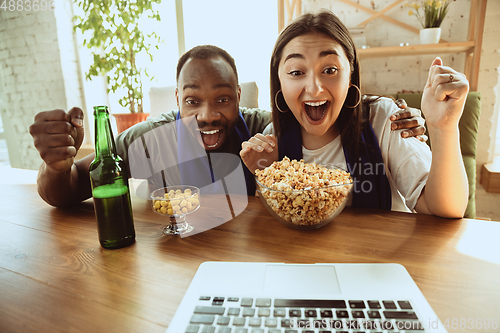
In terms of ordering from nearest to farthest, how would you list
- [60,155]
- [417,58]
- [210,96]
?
1. [60,155]
2. [210,96]
3. [417,58]

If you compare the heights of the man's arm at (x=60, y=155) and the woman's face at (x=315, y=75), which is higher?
the woman's face at (x=315, y=75)

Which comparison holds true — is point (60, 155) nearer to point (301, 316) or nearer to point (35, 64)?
point (301, 316)

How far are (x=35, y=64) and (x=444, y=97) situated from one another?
12.5 feet

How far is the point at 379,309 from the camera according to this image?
45 cm

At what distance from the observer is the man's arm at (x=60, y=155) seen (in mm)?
829

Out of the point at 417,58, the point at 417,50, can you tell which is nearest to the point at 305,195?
the point at 417,50

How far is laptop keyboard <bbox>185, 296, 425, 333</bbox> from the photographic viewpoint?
43 cm

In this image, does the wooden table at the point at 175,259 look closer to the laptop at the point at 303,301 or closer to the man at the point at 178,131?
the laptop at the point at 303,301

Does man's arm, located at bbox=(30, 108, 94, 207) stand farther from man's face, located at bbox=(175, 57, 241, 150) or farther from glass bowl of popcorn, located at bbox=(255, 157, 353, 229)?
glass bowl of popcorn, located at bbox=(255, 157, 353, 229)

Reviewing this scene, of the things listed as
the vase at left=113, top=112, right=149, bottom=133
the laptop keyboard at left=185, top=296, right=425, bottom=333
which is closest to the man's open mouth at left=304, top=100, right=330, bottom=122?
the laptop keyboard at left=185, top=296, right=425, bottom=333

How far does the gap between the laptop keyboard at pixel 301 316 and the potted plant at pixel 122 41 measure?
2.52 m

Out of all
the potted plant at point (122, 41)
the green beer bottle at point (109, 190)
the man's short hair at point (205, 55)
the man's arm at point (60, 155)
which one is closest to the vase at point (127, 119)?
the potted plant at point (122, 41)

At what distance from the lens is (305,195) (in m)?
0.69

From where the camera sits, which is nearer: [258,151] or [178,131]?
[258,151]
